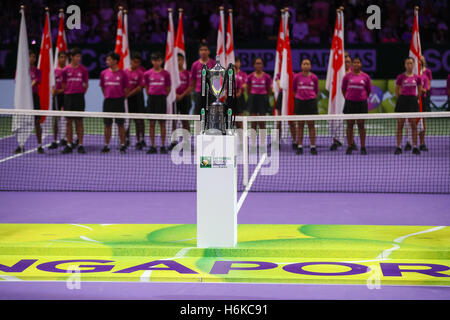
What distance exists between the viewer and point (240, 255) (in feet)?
25.6

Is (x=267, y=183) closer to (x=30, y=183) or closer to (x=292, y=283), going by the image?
(x=30, y=183)

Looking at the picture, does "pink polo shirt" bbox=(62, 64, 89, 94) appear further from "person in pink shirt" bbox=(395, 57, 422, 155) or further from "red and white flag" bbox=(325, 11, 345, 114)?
"person in pink shirt" bbox=(395, 57, 422, 155)

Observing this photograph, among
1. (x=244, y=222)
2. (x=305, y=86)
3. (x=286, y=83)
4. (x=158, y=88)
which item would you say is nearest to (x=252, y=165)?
(x=305, y=86)

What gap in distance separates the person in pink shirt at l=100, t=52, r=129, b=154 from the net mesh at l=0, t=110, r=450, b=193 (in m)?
0.64

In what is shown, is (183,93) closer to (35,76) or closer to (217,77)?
(35,76)

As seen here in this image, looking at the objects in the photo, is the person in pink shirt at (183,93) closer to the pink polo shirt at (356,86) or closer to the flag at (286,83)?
the flag at (286,83)

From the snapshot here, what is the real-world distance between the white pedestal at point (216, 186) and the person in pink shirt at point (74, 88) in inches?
355

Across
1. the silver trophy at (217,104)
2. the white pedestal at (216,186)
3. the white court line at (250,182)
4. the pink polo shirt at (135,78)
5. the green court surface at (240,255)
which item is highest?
the pink polo shirt at (135,78)

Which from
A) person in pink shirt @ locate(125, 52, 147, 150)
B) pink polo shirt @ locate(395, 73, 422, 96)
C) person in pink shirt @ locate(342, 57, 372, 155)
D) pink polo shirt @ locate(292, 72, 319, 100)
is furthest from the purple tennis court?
pink polo shirt @ locate(395, 73, 422, 96)

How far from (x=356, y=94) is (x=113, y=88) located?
525cm

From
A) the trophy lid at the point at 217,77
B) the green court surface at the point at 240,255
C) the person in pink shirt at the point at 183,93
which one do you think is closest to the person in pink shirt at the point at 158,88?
the person in pink shirt at the point at 183,93

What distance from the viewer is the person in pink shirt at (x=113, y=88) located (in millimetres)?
16234
